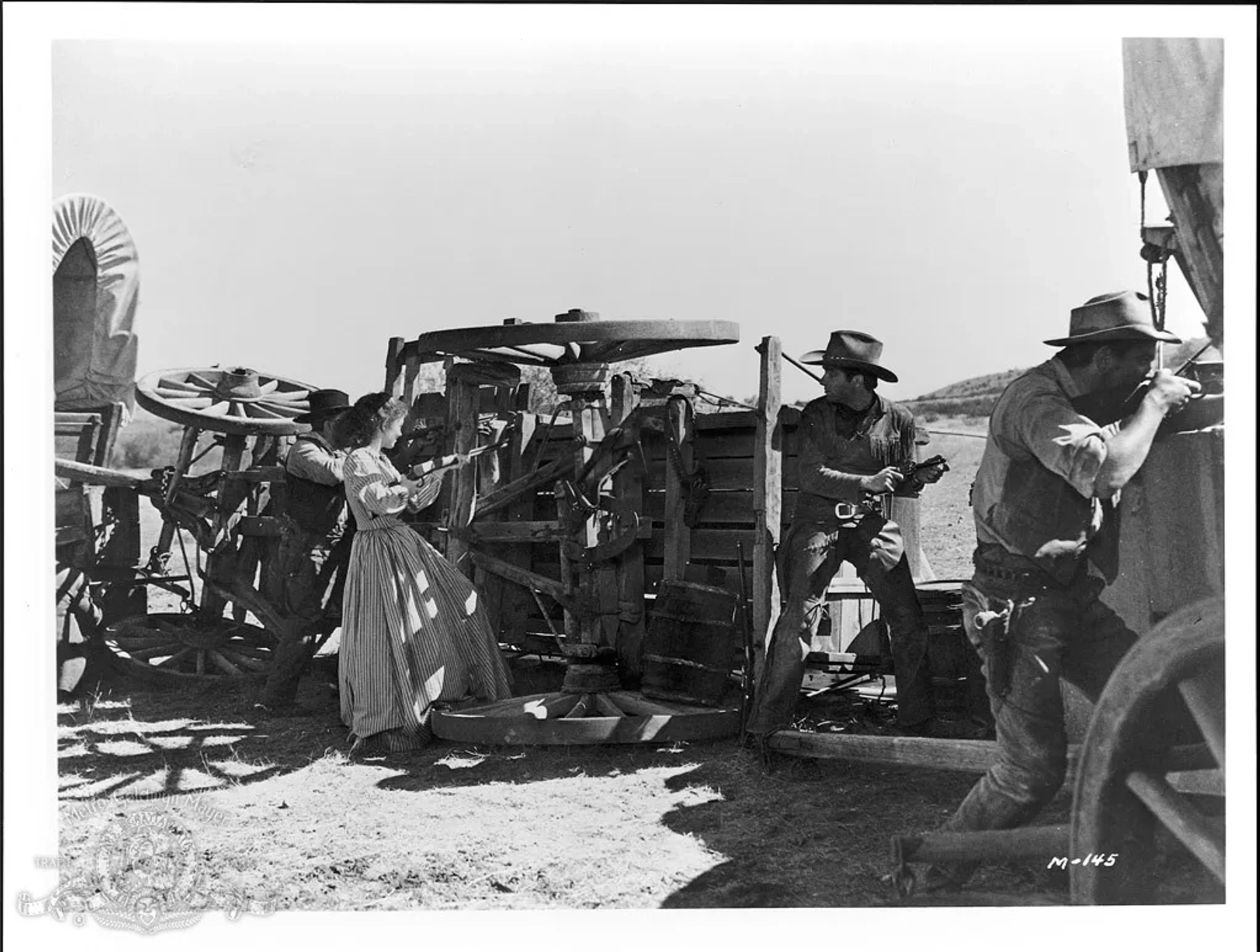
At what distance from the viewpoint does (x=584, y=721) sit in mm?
6109

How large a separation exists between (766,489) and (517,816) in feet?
6.85

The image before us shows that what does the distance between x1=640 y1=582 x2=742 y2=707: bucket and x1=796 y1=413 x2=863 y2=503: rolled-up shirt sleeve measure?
0.91 m

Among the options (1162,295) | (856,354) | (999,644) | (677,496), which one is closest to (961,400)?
(677,496)

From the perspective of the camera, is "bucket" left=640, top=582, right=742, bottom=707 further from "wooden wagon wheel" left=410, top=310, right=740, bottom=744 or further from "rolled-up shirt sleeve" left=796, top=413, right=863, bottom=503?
"rolled-up shirt sleeve" left=796, top=413, right=863, bottom=503

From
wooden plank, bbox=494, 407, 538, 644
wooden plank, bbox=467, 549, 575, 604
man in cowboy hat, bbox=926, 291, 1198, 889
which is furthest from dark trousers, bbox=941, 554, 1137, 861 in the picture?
wooden plank, bbox=494, 407, 538, 644

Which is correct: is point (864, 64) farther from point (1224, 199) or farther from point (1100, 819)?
point (1100, 819)

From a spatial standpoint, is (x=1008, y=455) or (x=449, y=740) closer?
(x=1008, y=455)

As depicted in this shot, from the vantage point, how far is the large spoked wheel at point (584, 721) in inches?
241

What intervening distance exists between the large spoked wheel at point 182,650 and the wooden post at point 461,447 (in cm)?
172

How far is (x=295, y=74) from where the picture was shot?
5.35 m

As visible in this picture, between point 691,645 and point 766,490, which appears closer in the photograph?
point 766,490

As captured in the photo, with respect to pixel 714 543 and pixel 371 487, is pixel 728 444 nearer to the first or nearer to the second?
pixel 714 543

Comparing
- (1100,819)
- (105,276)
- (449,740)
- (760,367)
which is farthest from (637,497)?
(1100,819)

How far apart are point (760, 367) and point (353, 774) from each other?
2.95 meters
